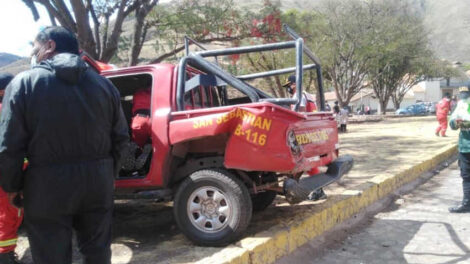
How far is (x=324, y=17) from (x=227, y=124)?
2613 cm

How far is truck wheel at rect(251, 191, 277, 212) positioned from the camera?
539cm

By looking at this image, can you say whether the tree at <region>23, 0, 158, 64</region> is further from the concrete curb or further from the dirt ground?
the concrete curb

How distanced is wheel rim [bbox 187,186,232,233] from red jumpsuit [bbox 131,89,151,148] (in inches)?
37.3

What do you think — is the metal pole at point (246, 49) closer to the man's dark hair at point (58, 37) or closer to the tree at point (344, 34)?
the man's dark hair at point (58, 37)

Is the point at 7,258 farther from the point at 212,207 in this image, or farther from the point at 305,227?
the point at 305,227

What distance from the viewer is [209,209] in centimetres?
412

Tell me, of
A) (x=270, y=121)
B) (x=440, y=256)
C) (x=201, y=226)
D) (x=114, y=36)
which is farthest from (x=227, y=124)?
(x=114, y=36)

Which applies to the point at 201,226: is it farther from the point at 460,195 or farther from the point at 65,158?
the point at 460,195

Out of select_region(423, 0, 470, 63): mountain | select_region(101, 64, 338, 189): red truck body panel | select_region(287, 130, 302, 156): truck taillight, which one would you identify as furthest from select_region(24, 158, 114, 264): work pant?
select_region(423, 0, 470, 63): mountain

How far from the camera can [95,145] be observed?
2.58 m

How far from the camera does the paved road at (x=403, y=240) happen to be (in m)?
4.37

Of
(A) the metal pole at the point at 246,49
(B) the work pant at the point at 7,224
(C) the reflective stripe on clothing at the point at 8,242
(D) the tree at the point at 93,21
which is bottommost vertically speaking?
(C) the reflective stripe on clothing at the point at 8,242

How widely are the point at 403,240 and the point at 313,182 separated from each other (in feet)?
4.05

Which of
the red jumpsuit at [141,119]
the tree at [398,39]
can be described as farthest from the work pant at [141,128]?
the tree at [398,39]
